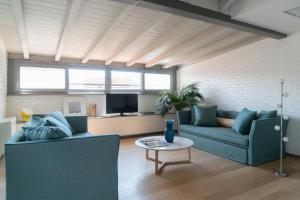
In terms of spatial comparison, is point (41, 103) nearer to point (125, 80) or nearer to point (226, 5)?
point (125, 80)

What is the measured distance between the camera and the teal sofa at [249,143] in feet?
10.8

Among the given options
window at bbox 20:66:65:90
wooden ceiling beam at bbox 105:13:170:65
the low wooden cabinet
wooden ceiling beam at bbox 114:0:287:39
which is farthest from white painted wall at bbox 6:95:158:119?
wooden ceiling beam at bbox 114:0:287:39

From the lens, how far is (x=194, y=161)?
3551 millimetres

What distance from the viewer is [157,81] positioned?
6.56 m

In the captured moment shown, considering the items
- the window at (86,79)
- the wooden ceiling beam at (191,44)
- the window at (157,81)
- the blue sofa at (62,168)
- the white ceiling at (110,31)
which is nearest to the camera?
the blue sofa at (62,168)

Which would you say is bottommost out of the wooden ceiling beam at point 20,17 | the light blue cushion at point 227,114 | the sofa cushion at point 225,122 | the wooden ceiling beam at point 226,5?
the sofa cushion at point 225,122

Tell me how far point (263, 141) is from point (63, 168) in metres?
3.18

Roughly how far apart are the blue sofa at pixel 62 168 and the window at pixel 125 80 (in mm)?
3915

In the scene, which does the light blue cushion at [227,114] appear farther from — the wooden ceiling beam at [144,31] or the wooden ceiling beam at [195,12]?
the wooden ceiling beam at [144,31]

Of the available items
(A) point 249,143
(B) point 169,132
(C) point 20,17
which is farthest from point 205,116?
(C) point 20,17

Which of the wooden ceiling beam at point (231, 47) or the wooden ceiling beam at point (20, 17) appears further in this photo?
the wooden ceiling beam at point (231, 47)

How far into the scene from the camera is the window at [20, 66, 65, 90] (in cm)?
474

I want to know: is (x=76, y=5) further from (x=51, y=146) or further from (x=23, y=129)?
(x=51, y=146)

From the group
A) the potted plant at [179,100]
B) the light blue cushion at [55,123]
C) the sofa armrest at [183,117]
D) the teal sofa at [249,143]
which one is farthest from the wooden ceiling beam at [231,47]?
the light blue cushion at [55,123]
